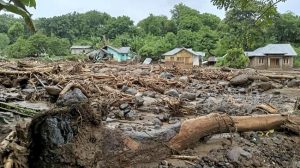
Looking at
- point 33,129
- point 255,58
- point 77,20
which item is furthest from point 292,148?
point 77,20

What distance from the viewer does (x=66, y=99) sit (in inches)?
274

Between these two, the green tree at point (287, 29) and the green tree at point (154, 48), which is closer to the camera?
the green tree at point (287, 29)

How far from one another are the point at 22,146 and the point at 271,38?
152 ft

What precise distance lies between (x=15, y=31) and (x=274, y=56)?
120 feet

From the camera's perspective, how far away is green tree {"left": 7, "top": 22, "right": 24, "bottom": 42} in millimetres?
54125

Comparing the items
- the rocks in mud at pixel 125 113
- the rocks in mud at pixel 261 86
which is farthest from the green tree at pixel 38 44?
the rocks in mud at pixel 125 113

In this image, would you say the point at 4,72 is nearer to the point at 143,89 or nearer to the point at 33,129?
the point at 143,89

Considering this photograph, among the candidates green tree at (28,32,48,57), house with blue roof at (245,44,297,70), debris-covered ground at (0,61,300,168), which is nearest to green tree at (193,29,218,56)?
house with blue roof at (245,44,297,70)

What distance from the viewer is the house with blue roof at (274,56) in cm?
3818

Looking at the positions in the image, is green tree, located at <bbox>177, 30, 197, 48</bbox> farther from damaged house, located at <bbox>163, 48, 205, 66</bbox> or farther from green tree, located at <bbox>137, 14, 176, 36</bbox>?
green tree, located at <bbox>137, 14, 176, 36</bbox>

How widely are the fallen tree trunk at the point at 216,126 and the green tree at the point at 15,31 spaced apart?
52556mm

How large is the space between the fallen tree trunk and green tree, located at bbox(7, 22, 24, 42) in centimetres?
5256

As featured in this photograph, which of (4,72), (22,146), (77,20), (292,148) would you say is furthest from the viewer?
(77,20)

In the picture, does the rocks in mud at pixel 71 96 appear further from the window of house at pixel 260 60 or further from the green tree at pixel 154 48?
the green tree at pixel 154 48
